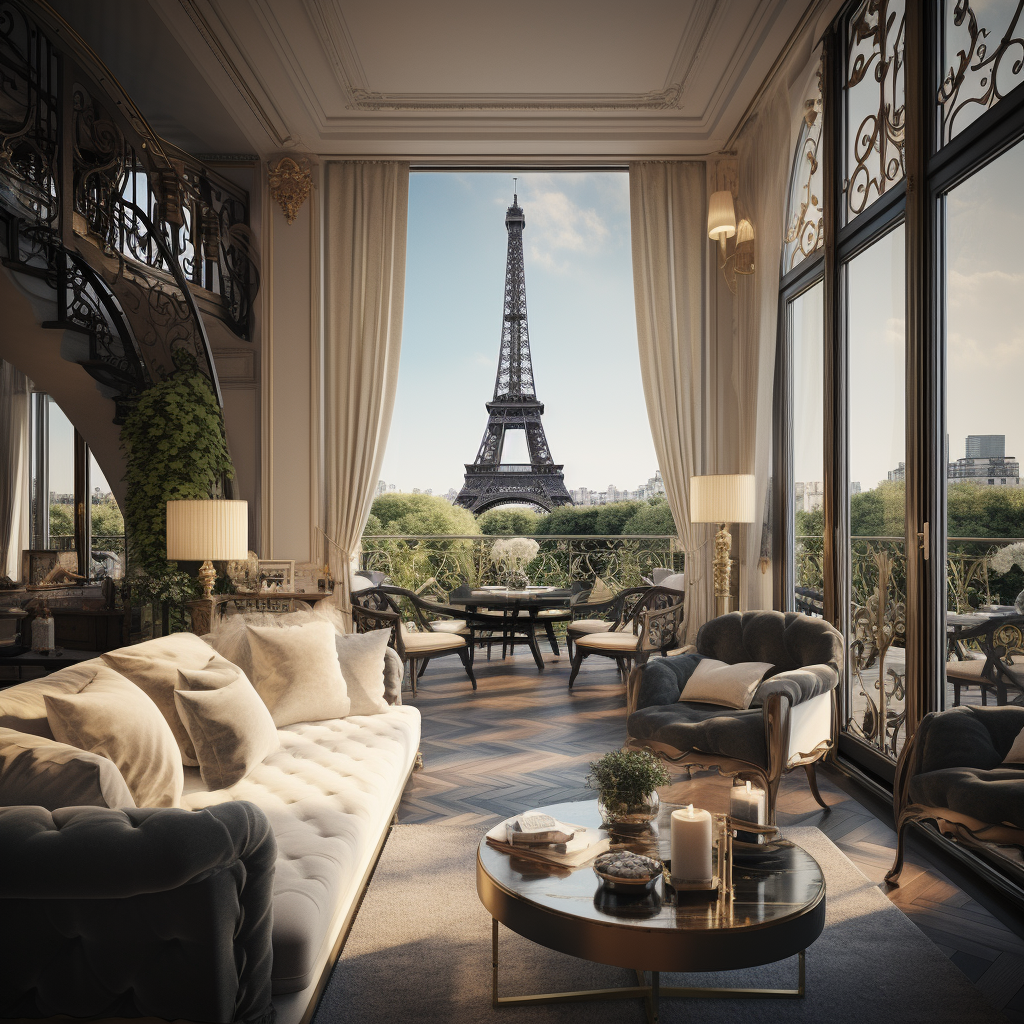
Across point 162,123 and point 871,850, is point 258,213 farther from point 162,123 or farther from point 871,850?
point 871,850

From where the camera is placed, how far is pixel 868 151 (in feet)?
11.3

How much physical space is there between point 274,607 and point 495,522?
629 cm

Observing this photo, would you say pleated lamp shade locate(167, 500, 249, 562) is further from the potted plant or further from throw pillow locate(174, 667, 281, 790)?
the potted plant

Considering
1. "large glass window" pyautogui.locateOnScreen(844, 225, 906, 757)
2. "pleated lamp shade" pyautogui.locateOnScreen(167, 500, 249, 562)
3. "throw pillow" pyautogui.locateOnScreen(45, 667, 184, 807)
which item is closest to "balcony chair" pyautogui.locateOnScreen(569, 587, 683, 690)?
"large glass window" pyautogui.locateOnScreen(844, 225, 906, 757)

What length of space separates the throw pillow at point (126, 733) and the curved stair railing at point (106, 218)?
2.93 metres

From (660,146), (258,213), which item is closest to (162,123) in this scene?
(258,213)

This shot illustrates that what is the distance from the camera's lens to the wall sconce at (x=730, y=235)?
4.60 m

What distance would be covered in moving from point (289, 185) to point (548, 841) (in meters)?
4.51

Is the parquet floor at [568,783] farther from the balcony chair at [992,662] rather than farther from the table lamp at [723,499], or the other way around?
the table lamp at [723,499]

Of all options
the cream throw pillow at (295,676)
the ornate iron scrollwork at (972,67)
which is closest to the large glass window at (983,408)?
the ornate iron scrollwork at (972,67)

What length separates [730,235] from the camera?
492 centimetres

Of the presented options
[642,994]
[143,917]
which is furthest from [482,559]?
[143,917]

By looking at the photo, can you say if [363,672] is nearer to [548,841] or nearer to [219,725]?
[219,725]

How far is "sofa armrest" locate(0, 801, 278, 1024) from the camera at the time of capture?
4.05 feet
